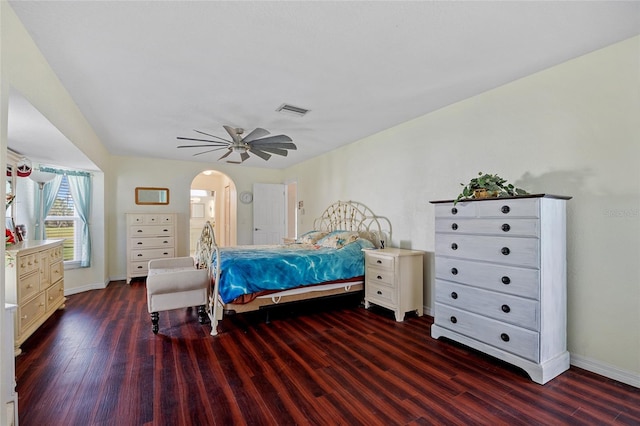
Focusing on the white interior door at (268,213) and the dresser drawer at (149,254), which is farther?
the white interior door at (268,213)

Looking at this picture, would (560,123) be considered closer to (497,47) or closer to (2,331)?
(497,47)

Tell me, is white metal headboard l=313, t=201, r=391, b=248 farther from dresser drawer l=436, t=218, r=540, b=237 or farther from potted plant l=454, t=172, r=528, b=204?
potted plant l=454, t=172, r=528, b=204

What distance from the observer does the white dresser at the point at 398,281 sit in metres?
3.51

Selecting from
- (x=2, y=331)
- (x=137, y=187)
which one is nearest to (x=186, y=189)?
(x=137, y=187)

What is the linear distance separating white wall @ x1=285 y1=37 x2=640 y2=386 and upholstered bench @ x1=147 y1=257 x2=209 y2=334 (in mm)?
→ 2975

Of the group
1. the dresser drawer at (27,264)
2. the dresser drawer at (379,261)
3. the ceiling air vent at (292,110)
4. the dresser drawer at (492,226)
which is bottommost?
the dresser drawer at (379,261)

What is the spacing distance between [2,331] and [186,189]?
5.19 metres

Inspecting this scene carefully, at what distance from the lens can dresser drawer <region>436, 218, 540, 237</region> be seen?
88.3 inches

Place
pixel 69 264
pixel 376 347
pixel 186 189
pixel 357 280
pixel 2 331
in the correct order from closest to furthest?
pixel 2 331 < pixel 376 347 < pixel 357 280 < pixel 69 264 < pixel 186 189

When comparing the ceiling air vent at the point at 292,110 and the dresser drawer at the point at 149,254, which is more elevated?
the ceiling air vent at the point at 292,110

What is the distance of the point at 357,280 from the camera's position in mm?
4023

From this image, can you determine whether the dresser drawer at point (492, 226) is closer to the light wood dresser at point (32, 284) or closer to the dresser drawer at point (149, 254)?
the light wood dresser at point (32, 284)

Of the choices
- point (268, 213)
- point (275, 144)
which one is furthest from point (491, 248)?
point (268, 213)

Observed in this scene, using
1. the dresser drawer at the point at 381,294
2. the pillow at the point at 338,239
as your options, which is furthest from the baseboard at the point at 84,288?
the dresser drawer at the point at 381,294
